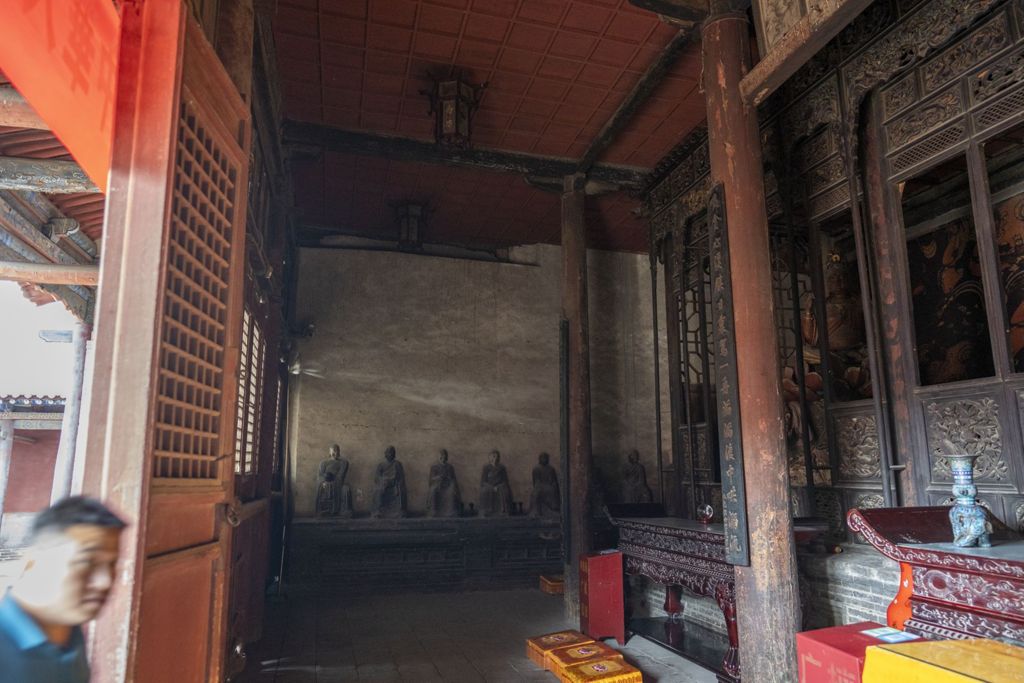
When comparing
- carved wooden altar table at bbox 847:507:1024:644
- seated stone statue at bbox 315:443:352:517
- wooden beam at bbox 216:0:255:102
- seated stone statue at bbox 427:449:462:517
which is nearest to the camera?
carved wooden altar table at bbox 847:507:1024:644

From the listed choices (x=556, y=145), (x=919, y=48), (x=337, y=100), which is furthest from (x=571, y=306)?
(x=919, y=48)

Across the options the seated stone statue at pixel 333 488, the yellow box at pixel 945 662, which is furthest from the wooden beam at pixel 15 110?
the seated stone statue at pixel 333 488

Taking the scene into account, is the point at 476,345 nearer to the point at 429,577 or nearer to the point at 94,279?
the point at 429,577

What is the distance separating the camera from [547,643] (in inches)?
189

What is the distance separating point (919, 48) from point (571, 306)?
150 inches

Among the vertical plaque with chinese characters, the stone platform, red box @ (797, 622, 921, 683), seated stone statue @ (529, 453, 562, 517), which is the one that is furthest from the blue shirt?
seated stone statue @ (529, 453, 562, 517)

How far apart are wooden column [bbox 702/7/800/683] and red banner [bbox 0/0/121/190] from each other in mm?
3303

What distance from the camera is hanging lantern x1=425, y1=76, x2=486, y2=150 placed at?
566 cm

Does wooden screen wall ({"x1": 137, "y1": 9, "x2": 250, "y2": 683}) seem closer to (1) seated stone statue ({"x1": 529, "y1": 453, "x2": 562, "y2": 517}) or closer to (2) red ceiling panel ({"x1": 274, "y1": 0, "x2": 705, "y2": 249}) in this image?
(2) red ceiling panel ({"x1": 274, "y1": 0, "x2": 705, "y2": 249})

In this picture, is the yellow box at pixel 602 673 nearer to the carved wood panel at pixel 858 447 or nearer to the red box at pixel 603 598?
the red box at pixel 603 598

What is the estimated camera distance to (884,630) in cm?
279

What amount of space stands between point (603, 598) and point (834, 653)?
3101mm

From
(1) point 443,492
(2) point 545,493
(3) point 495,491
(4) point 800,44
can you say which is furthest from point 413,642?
(4) point 800,44

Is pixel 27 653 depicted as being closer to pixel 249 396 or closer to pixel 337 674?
pixel 337 674
